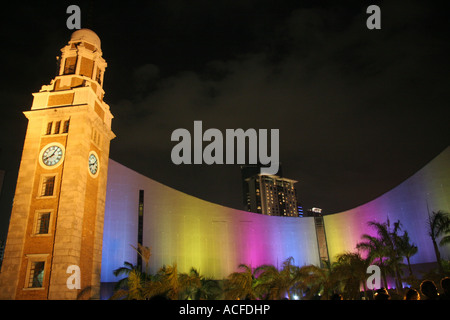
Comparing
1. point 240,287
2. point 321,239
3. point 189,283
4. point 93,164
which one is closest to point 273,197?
point 321,239

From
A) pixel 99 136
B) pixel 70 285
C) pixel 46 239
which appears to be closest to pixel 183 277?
pixel 70 285

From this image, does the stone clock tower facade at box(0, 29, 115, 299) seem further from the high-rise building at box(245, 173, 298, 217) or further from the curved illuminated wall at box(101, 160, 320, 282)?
the high-rise building at box(245, 173, 298, 217)

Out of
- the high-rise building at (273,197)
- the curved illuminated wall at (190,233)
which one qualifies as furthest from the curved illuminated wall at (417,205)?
the high-rise building at (273,197)

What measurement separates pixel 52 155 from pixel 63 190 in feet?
6.77

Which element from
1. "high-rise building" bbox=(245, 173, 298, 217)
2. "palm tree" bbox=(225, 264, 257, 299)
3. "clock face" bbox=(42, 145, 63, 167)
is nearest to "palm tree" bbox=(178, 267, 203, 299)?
"palm tree" bbox=(225, 264, 257, 299)

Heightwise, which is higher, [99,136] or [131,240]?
[99,136]

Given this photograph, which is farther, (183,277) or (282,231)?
(282,231)

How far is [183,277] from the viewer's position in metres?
16.5

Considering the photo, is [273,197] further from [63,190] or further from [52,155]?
[63,190]

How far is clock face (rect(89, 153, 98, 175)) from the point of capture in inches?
653

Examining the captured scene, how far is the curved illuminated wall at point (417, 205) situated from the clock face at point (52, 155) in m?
20.6
